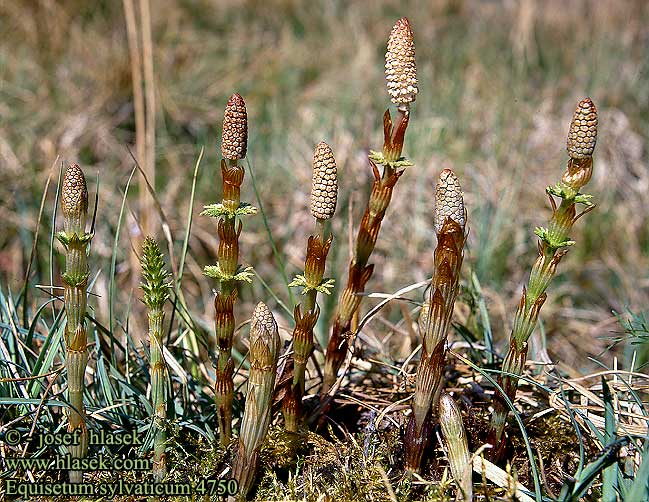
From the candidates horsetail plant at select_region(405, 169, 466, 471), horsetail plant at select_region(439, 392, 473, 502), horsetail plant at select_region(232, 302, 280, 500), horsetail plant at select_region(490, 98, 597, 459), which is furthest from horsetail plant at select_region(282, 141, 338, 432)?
horsetail plant at select_region(490, 98, 597, 459)

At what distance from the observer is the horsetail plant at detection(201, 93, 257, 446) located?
127 centimetres

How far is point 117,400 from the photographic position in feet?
5.54

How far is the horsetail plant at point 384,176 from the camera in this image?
133 centimetres

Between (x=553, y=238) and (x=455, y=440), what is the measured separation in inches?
18.4

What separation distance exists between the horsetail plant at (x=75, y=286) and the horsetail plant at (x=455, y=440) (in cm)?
77

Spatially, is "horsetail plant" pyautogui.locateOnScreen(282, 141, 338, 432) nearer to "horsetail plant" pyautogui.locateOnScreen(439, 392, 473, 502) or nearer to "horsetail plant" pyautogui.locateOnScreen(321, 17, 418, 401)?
"horsetail plant" pyautogui.locateOnScreen(321, 17, 418, 401)

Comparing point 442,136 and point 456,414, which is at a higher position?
point 442,136

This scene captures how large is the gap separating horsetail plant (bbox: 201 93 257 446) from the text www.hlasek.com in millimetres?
143

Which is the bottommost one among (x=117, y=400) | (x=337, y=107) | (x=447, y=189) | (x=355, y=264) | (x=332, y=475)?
(x=332, y=475)

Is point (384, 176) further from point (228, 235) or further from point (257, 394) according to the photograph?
point (257, 394)

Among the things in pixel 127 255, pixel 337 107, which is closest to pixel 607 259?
pixel 337 107

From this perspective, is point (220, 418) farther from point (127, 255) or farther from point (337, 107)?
point (337, 107)

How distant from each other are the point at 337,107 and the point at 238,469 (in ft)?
13.6

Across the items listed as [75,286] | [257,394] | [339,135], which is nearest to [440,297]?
[257,394]
